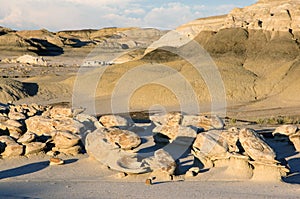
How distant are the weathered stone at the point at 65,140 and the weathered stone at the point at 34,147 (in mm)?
377

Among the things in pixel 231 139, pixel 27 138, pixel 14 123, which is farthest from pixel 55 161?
pixel 231 139

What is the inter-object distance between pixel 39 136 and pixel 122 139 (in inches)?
120

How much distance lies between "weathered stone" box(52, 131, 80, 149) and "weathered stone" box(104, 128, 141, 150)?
1297mm

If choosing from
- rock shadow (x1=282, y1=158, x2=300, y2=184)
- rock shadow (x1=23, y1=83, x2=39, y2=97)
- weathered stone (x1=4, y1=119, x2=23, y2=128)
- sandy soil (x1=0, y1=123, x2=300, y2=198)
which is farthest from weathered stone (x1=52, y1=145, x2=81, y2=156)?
rock shadow (x1=23, y1=83, x2=39, y2=97)

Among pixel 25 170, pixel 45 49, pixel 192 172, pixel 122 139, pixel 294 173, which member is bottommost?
pixel 45 49

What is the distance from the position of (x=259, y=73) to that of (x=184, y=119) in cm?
2497

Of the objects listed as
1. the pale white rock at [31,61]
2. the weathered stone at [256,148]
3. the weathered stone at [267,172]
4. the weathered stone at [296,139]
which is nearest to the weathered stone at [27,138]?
the weathered stone at [256,148]

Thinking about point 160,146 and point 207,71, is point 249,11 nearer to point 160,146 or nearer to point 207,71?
point 207,71

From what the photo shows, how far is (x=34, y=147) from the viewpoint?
12.6m

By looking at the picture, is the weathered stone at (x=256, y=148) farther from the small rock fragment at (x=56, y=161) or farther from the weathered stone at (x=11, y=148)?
the weathered stone at (x=11, y=148)

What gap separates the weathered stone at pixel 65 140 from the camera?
12.8 m

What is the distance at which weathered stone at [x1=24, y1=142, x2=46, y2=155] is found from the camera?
12.5 meters

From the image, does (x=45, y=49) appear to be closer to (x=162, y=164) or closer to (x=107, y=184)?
(x=162, y=164)

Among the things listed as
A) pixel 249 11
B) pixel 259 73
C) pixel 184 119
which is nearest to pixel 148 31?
pixel 249 11
